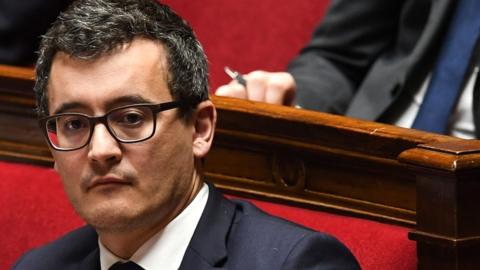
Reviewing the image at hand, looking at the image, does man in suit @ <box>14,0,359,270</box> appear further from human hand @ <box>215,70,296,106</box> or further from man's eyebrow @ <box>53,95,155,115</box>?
human hand @ <box>215,70,296,106</box>

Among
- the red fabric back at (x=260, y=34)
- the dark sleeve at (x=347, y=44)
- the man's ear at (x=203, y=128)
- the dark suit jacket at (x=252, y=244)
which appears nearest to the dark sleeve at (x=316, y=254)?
the dark suit jacket at (x=252, y=244)

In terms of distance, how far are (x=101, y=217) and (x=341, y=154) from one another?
0.22 metres

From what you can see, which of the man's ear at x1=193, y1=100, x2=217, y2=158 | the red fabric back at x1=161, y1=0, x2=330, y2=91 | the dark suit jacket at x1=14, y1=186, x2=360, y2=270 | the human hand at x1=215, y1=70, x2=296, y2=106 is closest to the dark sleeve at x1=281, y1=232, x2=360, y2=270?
the dark suit jacket at x1=14, y1=186, x2=360, y2=270

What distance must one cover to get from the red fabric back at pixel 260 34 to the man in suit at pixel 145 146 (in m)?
0.49

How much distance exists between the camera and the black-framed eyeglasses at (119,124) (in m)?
0.73

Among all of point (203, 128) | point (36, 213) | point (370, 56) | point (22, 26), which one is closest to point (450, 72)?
point (370, 56)

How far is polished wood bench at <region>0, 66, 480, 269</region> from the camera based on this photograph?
724 mm

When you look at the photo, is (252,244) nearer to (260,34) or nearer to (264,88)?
(264,88)

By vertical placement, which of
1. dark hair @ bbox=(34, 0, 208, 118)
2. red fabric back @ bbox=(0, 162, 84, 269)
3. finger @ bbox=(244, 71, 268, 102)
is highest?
dark hair @ bbox=(34, 0, 208, 118)

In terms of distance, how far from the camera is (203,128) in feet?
2.59

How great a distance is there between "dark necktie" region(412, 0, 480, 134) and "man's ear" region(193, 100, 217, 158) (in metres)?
0.28

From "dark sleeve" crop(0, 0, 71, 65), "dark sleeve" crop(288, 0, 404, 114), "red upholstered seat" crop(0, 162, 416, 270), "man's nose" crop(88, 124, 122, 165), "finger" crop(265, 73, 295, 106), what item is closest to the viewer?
"man's nose" crop(88, 124, 122, 165)

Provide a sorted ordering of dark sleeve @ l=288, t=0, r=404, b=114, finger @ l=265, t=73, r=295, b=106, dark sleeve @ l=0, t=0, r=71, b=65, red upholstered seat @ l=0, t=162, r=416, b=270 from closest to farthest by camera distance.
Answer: red upholstered seat @ l=0, t=162, r=416, b=270 → finger @ l=265, t=73, r=295, b=106 → dark sleeve @ l=288, t=0, r=404, b=114 → dark sleeve @ l=0, t=0, r=71, b=65

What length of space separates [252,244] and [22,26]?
23.1 inches
